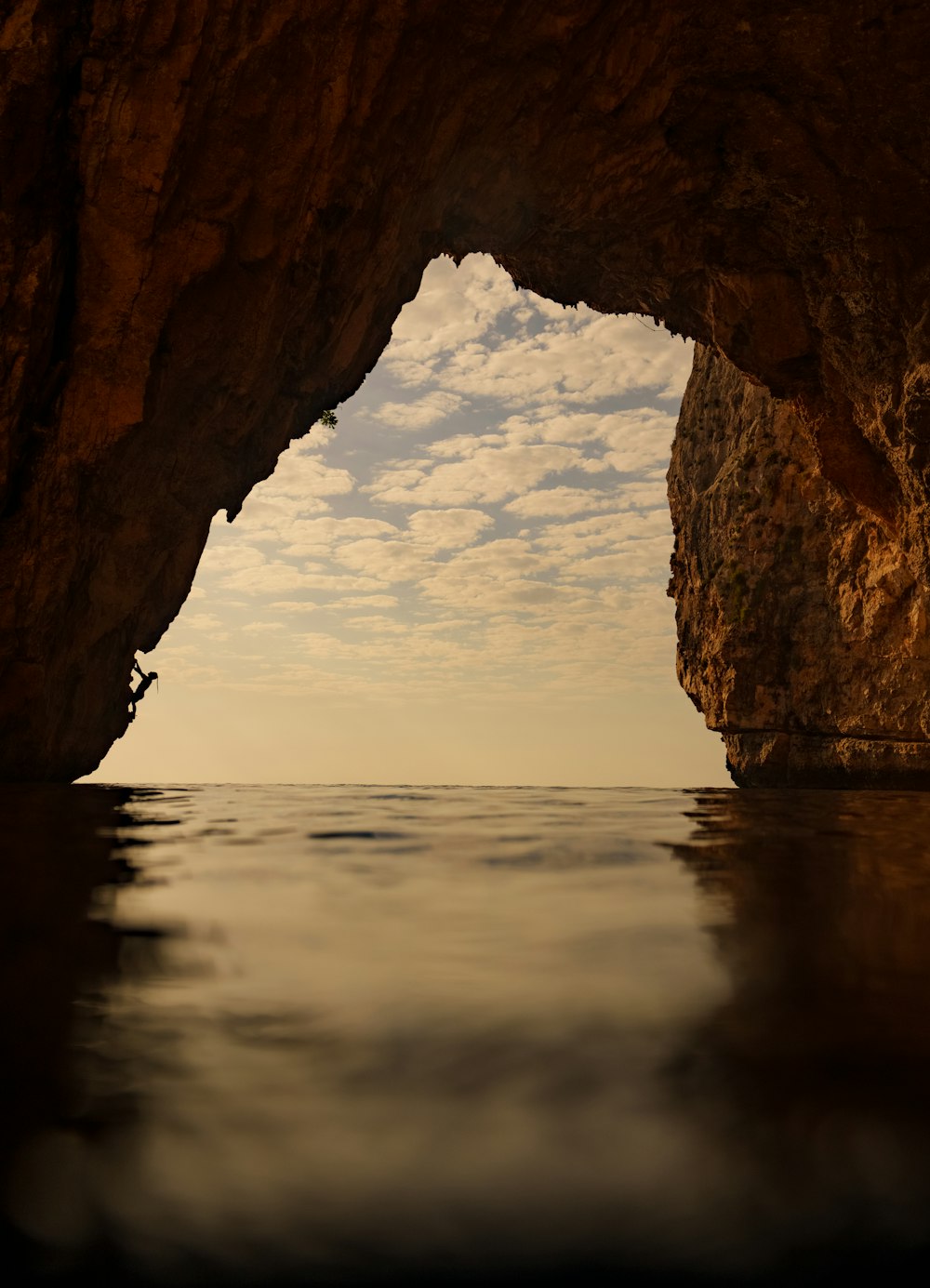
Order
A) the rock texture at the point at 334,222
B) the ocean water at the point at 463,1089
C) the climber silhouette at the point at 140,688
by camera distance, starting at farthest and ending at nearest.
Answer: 1. the climber silhouette at the point at 140,688
2. the rock texture at the point at 334,222
3. the ocean water at the point at 463,1089

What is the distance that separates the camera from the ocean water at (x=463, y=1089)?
0.93 metres

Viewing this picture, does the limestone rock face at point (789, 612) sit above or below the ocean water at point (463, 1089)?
above

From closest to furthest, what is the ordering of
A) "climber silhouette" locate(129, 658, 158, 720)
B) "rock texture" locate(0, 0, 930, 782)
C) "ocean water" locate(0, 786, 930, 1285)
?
"ocean water" locate(0, 786, 930, 1285)
"rock texture" locate(0, 0, 930, 782)
"climber silhouette" locate(129, 658, 158, 720)

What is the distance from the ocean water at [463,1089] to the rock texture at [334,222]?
9.82 m

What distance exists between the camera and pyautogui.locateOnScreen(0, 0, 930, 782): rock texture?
10.1 meters

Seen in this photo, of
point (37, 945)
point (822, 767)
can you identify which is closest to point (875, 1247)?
point (37, 945)

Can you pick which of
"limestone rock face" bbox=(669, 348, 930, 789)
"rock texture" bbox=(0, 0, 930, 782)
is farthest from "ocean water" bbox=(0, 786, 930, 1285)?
"limestone rock face" bbox=(669, 348, 930, 789)

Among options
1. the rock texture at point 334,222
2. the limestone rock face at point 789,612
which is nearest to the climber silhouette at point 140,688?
the rock texture at point 334,222

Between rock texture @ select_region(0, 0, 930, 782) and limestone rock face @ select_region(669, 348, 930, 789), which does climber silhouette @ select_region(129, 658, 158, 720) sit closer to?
rock texture @ select_region(0, 0, 930, 782)

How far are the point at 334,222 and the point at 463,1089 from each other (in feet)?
42.7

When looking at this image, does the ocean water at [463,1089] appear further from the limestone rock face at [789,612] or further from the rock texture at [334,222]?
the limestone rock face at [789,612]

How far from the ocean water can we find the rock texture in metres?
9.82

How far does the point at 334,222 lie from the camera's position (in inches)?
484

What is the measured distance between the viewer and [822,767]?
20.8 meters
